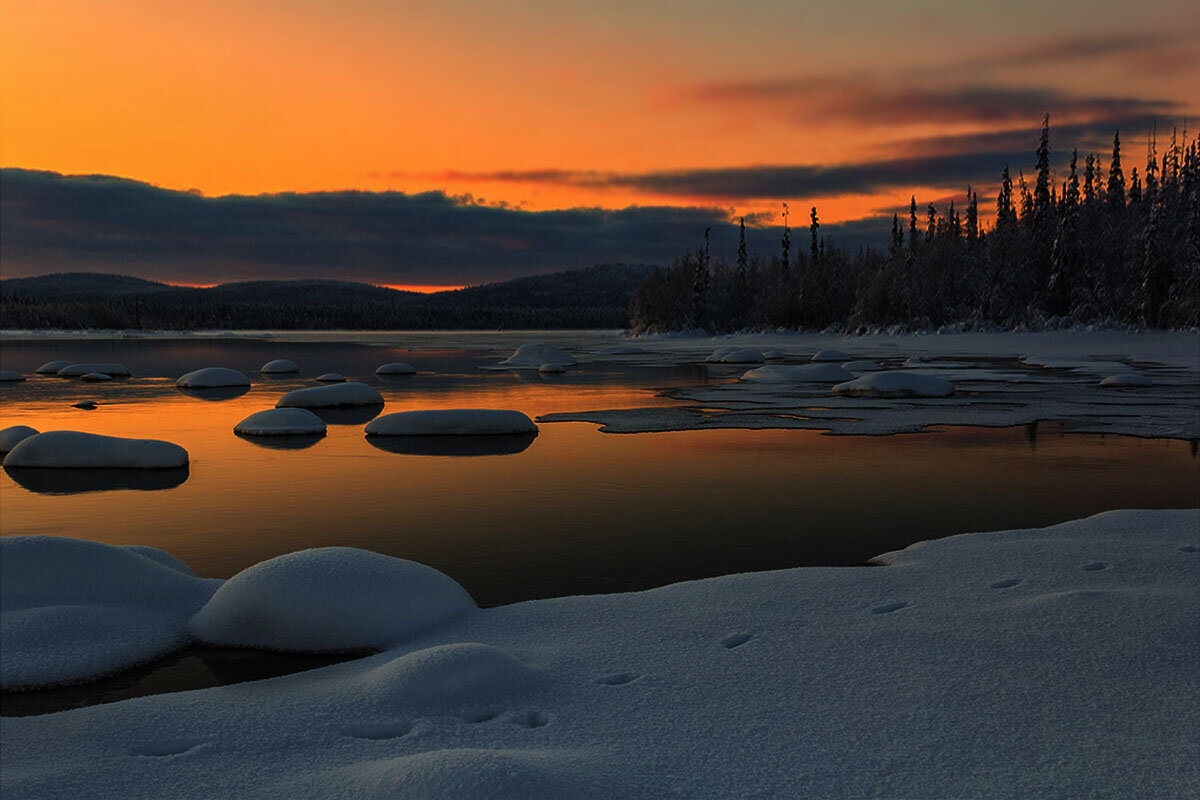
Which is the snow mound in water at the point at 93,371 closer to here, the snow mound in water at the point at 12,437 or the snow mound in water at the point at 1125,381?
the snow mound in water at the point at 12,437

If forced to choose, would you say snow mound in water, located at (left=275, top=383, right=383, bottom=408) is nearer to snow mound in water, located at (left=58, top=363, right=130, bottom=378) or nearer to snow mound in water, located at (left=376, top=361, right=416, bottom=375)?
snow mound in water, located at (left=376, top=361, right=416, bottom=375)

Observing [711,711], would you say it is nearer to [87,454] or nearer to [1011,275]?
[87,454]

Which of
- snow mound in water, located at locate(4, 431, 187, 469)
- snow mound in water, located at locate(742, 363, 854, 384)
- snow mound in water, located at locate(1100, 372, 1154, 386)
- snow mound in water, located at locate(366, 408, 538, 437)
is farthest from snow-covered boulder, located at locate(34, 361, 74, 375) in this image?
snow mound in water, located at locate(1100, 372, 1154, 386)

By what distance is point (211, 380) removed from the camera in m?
24.2

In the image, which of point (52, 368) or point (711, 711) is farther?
point (52, 368)

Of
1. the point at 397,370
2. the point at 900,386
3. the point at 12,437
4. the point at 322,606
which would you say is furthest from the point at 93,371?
the point at 322,606

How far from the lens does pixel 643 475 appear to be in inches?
429

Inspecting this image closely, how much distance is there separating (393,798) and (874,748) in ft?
5.84

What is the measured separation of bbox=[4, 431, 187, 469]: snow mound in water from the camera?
450 inches

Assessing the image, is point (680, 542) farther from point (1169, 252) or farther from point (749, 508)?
point (1169, 252)

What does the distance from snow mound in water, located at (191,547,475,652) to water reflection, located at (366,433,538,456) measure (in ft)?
24.1

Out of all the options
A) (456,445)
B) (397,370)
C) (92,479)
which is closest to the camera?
(92,479)

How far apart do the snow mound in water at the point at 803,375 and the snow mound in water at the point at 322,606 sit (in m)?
20.5

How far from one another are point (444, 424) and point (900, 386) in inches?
425
